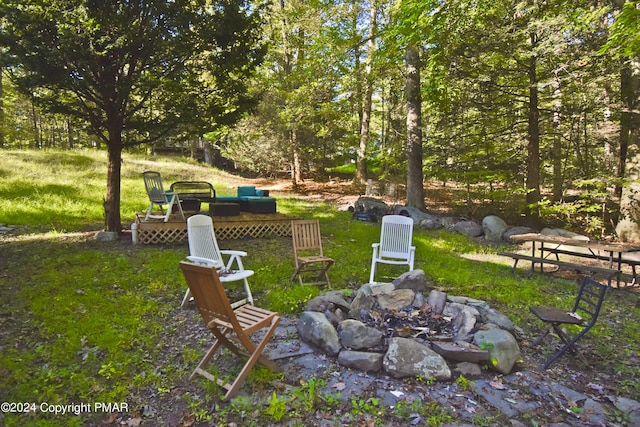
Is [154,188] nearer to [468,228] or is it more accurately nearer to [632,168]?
[468,228]

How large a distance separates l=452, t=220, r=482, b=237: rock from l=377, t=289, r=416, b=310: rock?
5.73 m

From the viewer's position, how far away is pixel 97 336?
12.6ft

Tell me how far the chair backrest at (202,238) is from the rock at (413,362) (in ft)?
9.05

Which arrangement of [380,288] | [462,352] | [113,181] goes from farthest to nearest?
1. [113,181]
2. [380,288]
3. [462,352]

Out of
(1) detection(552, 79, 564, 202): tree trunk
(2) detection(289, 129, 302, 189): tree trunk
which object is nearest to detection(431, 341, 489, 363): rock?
(1) detection(552, 79, 564, 202): tree trunk

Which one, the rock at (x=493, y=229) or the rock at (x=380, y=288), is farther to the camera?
the rock at (x=493, y=229)

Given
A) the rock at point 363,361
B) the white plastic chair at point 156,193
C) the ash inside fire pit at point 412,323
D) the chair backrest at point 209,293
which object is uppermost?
the white plastic chair at point 156,193

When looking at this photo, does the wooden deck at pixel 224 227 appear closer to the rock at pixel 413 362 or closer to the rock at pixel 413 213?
the rock at pixel 413 213

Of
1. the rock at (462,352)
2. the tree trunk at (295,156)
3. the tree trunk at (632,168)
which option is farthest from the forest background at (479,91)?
the rock at (462,352)

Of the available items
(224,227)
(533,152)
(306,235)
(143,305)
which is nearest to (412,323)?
(306,235)

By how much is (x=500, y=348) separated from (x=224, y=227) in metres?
6.11

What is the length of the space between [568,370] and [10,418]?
182 inches

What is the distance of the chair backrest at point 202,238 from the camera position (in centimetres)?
527

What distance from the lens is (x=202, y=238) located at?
5492mm
